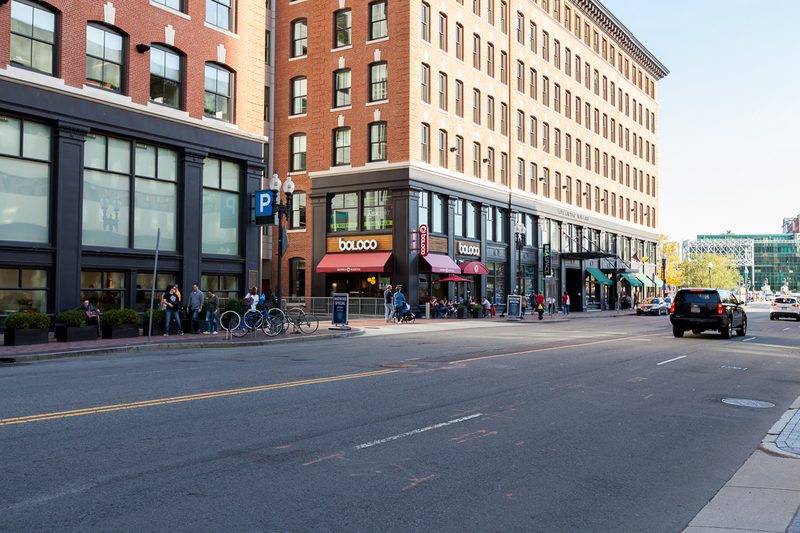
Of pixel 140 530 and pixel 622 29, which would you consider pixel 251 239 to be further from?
pixel 622 29

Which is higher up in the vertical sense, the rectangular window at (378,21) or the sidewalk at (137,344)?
the rectangular window at (378,21)

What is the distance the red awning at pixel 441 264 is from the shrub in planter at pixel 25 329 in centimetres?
2192

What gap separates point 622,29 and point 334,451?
215ft

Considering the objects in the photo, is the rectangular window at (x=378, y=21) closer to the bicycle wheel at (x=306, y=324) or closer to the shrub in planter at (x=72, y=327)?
the bicycle wheel at (x=306, y=324)

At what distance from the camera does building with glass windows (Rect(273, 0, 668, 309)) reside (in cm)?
3697

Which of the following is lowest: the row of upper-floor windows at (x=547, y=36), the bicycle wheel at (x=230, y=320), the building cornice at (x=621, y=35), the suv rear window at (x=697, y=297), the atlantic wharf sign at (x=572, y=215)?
the bicycle wheel at (x=230, y=320)

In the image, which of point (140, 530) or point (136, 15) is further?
point (136, 15)

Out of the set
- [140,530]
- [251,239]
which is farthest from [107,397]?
[251,239]

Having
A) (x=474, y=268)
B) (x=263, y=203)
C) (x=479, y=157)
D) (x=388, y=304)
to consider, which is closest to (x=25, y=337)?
(x=263, y=203)

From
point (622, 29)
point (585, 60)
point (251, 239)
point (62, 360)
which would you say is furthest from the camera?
point (622, 29)

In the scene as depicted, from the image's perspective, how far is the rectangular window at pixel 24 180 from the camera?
19.9 metres

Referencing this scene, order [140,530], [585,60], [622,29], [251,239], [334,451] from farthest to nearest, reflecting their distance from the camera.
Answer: [622,29] < [585,60] < [251,239] < [334,451] < [140,530]

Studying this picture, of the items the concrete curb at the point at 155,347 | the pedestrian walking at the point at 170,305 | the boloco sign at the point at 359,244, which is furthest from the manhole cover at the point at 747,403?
the boloco sign at the point at 359,244

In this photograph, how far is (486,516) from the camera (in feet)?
15.9
